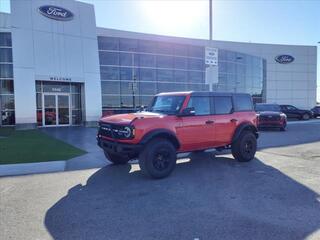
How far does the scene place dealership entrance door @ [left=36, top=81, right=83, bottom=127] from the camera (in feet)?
76.2

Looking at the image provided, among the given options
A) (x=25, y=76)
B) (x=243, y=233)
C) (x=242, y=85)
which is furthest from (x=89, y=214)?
(x=242, y=85)

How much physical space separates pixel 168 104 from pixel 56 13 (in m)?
17.5

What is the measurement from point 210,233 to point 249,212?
3.76 ft

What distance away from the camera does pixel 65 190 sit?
6.70 m

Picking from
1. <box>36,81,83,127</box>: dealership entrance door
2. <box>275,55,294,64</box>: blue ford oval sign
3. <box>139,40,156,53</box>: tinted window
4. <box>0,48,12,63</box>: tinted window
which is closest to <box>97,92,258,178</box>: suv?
<box>36,81,83,127</box>: dealership entrance door

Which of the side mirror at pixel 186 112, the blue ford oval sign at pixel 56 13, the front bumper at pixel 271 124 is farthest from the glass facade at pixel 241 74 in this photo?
the side mirror at pixel 186 112

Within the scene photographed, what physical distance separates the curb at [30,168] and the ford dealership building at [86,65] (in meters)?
9.25

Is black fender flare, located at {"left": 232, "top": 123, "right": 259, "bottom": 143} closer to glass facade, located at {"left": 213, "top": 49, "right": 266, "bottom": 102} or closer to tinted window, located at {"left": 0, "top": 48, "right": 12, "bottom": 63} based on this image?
tinted window, located at {"left": 0, "top": 48, "right": 12, "bottom": 63}

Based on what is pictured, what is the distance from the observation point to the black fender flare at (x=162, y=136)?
738 cm

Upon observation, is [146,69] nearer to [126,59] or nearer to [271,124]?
[126,59]

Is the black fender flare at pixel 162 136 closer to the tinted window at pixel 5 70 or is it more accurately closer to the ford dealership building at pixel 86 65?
the ford dealership building at pixel 86 65

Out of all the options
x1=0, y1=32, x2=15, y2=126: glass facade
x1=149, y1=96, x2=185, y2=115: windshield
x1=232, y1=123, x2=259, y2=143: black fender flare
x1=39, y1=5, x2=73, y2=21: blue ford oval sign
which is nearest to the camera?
x1=149, y1=96, x2=185, y2=115: windshield

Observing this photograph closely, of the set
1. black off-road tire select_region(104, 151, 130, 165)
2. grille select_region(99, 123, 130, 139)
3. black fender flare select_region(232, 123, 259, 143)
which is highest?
grille select_region(99, 123, 130, 139)

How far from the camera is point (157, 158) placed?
758 centimetres
